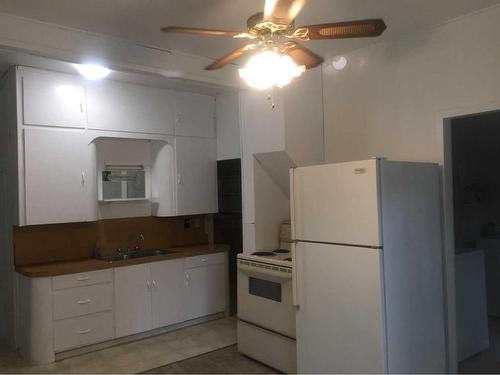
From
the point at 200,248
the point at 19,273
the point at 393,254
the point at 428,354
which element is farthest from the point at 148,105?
the point at 428,354

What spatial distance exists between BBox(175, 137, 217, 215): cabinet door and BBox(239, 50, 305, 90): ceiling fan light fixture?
2495 millimetres

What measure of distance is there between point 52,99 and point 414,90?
3049mm

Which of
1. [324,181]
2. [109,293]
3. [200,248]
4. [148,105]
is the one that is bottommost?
[109,293]

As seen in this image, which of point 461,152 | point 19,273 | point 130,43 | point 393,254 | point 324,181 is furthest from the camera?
point 461,152

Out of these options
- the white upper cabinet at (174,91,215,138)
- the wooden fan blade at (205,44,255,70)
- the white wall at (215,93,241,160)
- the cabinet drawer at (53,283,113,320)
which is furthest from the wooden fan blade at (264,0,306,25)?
the cabinet drawer at (53,283,113,320)

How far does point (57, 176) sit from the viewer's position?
376 cm

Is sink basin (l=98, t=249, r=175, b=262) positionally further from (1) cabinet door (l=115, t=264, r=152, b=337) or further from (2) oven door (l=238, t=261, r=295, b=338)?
(2) oven door (l=238, t=261, r=295, b=338)

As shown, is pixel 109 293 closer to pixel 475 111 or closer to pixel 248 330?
pixel 248 330

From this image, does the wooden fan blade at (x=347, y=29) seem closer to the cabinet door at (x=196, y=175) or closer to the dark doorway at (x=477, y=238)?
the dark doorway at (x=477, y=238)

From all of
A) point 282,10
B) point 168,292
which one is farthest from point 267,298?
point 282,10

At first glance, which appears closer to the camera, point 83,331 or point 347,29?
point 347,29

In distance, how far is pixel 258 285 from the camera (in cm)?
349

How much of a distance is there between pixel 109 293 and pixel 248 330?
1346 millimetres

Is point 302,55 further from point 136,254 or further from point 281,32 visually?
point 136,254
